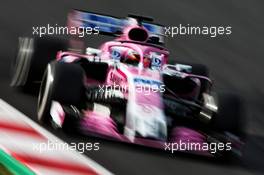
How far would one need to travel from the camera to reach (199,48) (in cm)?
904

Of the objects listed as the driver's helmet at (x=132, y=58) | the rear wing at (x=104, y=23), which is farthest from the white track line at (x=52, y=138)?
the rear wing at (x=104, y=23)

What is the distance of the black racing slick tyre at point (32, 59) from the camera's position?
22.3 feet

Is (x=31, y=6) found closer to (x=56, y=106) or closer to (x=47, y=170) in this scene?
(x=56, y=106)

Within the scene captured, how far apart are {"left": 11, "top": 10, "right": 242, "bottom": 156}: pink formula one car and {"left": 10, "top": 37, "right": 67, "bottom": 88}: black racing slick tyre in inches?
0.4

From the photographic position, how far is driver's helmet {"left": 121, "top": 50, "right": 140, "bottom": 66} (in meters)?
6.30

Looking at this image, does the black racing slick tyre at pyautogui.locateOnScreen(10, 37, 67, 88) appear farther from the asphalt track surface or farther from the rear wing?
the rear wing

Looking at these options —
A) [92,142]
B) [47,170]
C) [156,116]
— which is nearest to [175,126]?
[156,116]

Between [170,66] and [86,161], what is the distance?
2652 millimetres

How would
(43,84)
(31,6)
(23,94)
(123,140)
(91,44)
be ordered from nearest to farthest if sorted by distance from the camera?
(123,140) → (43,84) → (23,94) → (91,44) → (31,6)

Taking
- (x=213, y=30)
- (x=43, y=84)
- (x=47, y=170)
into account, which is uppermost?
(x=213, y=30)

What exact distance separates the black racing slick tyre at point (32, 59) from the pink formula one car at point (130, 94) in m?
0.01

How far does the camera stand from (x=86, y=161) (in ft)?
14.7

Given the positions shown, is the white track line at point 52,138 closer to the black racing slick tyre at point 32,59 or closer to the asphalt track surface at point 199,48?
the asphalt track surface at point 199,48

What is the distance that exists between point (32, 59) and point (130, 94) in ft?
4.73
